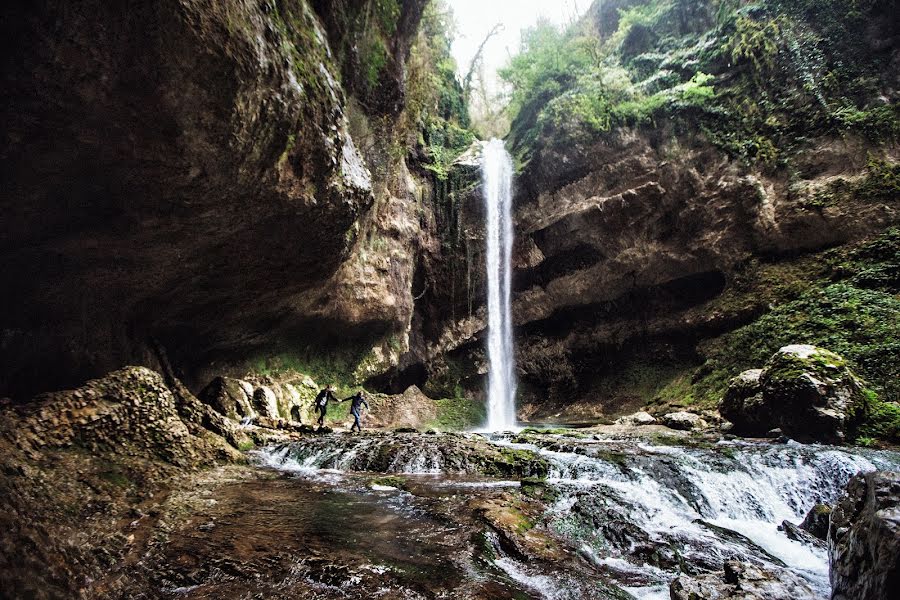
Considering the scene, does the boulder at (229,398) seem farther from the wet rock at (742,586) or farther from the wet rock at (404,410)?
the wet rock at (742,586)

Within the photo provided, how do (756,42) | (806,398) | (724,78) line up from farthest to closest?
(724,78), (756,42), (806,398)

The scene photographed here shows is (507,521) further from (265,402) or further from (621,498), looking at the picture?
(265,402)

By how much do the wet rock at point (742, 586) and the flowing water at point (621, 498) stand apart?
10cm

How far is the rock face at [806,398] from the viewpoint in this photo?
7.07 meters

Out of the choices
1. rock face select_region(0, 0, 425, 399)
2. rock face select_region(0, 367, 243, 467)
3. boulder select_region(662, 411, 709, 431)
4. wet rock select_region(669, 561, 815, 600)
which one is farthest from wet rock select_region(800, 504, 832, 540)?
rock face select_region(0, 0, 425, 399)

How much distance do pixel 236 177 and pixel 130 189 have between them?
Answer: 1272 millimetres

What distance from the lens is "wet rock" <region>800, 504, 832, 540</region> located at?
400 centimetres

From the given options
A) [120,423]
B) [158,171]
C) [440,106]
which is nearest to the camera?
[120,423]

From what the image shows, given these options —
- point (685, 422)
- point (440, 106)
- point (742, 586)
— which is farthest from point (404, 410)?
point (440, 106)

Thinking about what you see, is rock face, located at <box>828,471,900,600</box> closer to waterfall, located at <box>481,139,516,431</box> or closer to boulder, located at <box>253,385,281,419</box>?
boulder, located at <box>253,385,281,419</box>

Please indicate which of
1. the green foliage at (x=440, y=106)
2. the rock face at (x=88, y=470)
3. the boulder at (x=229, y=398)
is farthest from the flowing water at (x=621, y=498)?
the green foliage at (x=440, y=106)

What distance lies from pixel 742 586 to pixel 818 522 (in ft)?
7.99

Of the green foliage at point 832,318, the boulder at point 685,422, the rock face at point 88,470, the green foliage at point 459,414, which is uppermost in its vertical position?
the green foliage at point 832,318

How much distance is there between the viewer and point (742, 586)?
2.47 m
